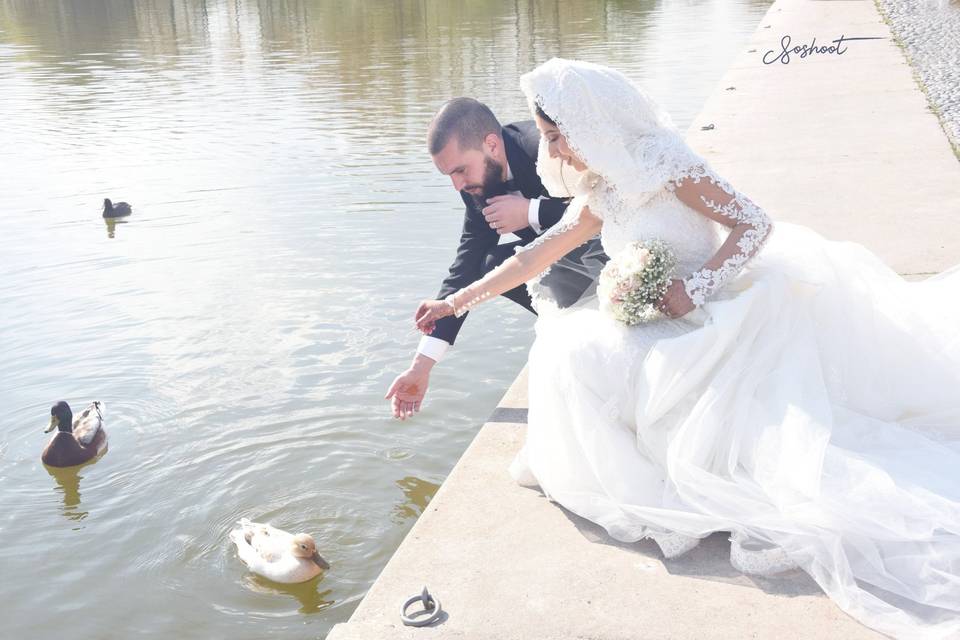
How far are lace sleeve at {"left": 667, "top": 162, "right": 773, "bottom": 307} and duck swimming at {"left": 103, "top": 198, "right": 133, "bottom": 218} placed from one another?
8.31 metres

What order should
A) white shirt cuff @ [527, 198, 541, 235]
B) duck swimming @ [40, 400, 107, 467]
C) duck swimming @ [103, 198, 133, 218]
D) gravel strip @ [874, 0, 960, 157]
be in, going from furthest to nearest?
gravel strip @ [874, 0, 960, 157] < duck swimming @ [103, 198, 133, 218] < duck swimming @ [40, 400, 107, 467] < white shirt cuff @ [527, 198, 541, 235]

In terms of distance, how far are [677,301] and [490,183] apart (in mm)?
1331

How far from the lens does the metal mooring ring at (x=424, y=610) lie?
3256mm

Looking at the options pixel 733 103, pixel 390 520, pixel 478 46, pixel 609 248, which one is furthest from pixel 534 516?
pixel 478 46

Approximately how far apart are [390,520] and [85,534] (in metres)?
1.54

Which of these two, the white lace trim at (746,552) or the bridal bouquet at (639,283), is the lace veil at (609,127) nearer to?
the bridal bouquet at (639,283)

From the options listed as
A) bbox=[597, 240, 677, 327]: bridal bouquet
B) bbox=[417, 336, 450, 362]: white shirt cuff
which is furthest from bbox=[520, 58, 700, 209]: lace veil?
bbox=[417, 336, 450, 362]: white shirt cuff

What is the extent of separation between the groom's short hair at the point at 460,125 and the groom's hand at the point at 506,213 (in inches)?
11.7

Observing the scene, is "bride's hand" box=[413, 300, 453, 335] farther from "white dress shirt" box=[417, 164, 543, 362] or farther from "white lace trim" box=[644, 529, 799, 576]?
"white lace trim" box=[644, 529, 799, 576]

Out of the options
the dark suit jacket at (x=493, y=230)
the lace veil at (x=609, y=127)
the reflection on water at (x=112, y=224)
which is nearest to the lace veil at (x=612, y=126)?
the lace veil at (x=609, y=127)

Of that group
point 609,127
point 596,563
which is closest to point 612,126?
point 609,127

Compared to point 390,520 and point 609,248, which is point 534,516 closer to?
point 609,248

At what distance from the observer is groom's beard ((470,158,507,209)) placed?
15.7 ft

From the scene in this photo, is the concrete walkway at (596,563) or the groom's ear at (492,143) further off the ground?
the groom's ear at (492,143)
